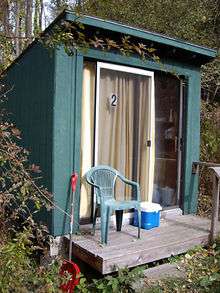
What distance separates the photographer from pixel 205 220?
5371 millimetres

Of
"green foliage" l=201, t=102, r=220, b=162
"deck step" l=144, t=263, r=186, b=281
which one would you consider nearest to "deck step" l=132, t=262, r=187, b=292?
"deck step" l=144, t=263, r=186, b=281

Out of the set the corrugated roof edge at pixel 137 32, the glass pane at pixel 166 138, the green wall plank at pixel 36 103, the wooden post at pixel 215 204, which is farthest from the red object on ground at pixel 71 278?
the corrugated roof edge at pixel 137 32

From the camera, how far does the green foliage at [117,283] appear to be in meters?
3.60

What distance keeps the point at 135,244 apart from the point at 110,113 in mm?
1688

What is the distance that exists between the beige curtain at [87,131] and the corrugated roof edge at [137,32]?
53cm

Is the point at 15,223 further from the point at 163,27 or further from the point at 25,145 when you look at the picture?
the point at 163,27

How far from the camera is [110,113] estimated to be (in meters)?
4.92

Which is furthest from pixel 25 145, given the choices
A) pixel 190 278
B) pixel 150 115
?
pixel 190 278

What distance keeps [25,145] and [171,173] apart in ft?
7.07

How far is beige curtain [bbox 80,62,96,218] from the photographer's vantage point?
15.3ft

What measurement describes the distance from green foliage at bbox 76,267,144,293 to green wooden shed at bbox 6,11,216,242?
0.79 meters

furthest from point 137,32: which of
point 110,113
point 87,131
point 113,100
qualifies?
point 87,131

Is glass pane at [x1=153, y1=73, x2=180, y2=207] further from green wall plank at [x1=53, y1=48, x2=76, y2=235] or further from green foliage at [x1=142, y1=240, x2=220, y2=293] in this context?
green wall plank at [x1=53, y1=48, x2=76, y2=235]

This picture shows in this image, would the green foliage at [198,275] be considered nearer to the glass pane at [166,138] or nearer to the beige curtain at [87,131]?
the glass pane at [166,138]
